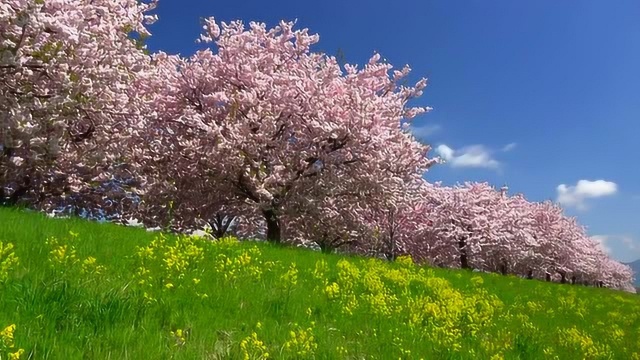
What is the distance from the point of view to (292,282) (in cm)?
785

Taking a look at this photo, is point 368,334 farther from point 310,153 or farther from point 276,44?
point 276,44

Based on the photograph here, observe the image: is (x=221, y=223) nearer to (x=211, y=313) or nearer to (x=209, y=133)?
(x=209, y=133)

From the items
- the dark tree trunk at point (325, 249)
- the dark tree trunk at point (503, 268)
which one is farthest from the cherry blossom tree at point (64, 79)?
the dark tree trunk at point (503, 268)

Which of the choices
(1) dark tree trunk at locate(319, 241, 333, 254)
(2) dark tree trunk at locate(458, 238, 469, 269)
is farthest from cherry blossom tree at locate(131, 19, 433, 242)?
(2) dark tree trunk at locate(458, 238, 469, 269)

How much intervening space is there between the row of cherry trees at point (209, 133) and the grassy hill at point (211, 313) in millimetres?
9123

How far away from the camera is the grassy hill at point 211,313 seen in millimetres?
4156

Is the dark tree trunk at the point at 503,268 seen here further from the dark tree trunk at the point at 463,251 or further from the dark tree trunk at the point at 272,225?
the dark tree trunk at the point at 272,225

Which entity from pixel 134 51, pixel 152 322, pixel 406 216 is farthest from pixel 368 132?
pixel 406 216

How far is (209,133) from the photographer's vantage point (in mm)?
23328

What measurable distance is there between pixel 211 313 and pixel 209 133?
18523 mm

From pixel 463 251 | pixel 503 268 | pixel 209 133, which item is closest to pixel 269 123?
pixel 209 133

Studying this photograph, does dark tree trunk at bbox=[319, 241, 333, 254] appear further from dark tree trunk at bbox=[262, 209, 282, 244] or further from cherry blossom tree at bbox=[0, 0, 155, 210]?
cherry blossom tree at bbox=[0, 0, 155, 210]

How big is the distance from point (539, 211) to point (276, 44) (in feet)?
197

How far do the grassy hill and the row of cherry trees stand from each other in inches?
359
